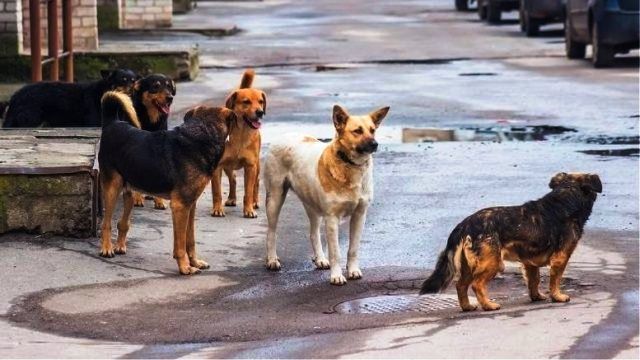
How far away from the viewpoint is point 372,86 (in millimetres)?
21812

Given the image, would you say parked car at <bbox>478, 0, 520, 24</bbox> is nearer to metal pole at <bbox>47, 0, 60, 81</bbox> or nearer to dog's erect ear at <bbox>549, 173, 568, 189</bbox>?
metal pole at <bbox>47, 0, 60, 81</bbox>

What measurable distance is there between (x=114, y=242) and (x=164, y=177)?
949 millimetres

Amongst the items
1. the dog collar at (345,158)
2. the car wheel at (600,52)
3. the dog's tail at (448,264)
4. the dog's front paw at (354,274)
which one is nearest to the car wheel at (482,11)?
the car wheel at (600,52)

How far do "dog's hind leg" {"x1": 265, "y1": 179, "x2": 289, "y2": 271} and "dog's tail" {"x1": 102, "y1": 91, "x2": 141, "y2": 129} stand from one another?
3.64 feet

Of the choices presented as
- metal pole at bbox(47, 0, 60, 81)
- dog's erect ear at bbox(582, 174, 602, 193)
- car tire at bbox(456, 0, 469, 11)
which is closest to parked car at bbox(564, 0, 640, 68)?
metal pole at bbox(47, 0, 60, 81)

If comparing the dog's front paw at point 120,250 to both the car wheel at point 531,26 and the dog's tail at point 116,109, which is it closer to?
the dog's tail at point 116,109

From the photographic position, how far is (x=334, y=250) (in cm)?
944

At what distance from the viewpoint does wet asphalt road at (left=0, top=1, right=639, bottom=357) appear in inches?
309

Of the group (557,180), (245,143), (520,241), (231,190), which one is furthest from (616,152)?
(520,241)

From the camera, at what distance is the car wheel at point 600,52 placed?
78.2 feet

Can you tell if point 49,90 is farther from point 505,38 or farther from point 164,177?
point 505,38

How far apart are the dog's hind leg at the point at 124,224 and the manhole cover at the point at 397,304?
1.82 metres

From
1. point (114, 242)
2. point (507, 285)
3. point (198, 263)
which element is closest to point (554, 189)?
point (507, 285)

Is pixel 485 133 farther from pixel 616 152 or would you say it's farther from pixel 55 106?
pixel 55 106
